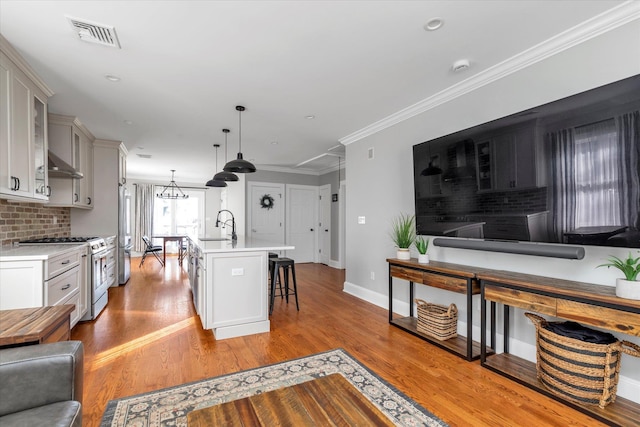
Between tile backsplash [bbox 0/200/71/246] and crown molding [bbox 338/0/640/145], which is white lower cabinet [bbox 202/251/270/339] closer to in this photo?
tile backsplash [bbox 0/200/71/246]

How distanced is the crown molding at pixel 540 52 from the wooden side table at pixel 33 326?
349 centimetres

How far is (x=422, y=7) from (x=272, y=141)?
3420 mm

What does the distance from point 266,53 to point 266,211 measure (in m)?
5.14

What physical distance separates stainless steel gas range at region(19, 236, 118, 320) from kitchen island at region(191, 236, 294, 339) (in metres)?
1.47

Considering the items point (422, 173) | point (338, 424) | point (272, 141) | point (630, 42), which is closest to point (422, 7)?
point (630, 42)

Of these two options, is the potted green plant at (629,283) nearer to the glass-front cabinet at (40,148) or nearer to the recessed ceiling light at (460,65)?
the recessed ceiling light at (460,65)

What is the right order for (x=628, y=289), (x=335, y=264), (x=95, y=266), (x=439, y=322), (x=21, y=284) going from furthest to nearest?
(x=335, y=264), (x=95, y=266), (x=439, y=322), (x=21, y=284), (x=628, y=289)

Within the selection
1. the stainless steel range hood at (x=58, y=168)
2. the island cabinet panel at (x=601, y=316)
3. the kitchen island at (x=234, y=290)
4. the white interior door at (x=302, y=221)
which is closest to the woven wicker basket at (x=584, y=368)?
the island cabinet panel at (x=601, y=316)

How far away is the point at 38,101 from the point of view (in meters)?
2.89

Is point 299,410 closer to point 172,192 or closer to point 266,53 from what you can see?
point 266,53

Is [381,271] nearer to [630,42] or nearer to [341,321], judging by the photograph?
[341,321]

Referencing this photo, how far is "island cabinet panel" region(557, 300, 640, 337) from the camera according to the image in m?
1.59

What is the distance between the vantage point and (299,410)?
3.76 feet

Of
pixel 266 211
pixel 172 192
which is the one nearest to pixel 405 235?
pixel 266 211
